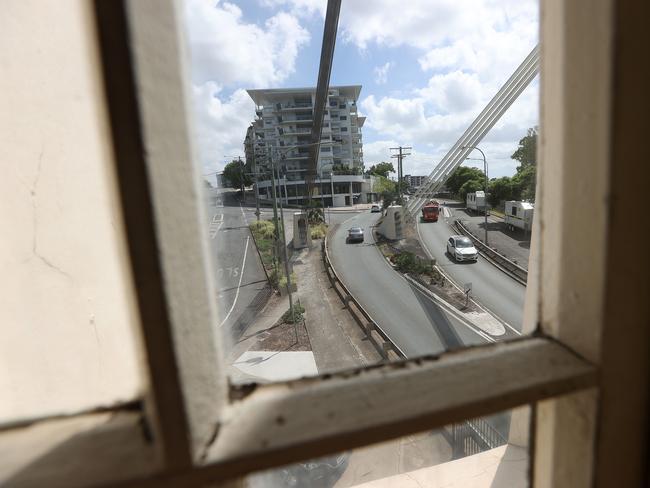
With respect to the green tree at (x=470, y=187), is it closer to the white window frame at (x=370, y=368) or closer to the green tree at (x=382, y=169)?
the green tree at (x=382, y=169)

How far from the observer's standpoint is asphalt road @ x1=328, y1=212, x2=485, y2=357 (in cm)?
942

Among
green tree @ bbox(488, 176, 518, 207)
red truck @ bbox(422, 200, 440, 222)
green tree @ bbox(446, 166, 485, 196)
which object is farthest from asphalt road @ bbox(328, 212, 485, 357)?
green tree @ bbox(446, 166, 485, 196)

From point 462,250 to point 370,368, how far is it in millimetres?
15263

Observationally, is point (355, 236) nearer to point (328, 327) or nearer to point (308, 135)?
point (328, 327)

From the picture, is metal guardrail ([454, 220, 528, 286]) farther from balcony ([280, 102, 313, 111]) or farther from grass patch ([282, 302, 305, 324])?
balcony ([280, 102, 313, 111])

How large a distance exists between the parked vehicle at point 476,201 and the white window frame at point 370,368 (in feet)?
77.2

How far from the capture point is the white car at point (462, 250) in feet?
48.1

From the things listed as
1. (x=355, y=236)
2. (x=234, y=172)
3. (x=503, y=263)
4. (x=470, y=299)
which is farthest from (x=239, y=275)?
(x=503, y=263)

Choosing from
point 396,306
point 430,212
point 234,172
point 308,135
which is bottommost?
point 396,306

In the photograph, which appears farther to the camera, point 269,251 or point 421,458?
point 269,251

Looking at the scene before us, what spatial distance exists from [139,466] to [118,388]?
0.75m

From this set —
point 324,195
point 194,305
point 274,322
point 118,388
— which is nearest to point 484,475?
point 118,388

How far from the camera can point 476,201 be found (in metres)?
23.1

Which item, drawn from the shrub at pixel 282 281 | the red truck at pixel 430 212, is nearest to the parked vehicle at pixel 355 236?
the red truck at pixel 430 212
